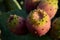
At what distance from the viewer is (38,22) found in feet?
2.14

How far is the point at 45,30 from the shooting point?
68 centimetres

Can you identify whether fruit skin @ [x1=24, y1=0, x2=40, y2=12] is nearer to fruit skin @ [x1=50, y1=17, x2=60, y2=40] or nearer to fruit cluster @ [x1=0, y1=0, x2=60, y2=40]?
fruit cluster @ [x1=0, y1=0, x2=60, y2=40]

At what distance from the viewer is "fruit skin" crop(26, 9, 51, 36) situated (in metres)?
0.65

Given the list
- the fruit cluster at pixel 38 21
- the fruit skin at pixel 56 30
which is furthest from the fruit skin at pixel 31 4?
the fruit skin at pixel 56 30

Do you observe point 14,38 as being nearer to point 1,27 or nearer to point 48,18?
point 1,27

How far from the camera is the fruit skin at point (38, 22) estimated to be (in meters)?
0.65

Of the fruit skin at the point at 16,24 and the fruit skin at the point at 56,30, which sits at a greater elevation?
the fruit skin at the point at 16,24

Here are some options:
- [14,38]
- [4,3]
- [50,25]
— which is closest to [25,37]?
[14,38]

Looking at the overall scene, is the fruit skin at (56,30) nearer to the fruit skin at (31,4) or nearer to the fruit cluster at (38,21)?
the fruit cluster at (38,21)

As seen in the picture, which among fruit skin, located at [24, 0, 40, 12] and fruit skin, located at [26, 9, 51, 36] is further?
fruit skin, located at [24, 0, 40, 12]

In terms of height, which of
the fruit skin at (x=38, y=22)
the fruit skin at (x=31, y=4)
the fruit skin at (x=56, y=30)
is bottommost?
the fruit skin at (x=56, y=30)

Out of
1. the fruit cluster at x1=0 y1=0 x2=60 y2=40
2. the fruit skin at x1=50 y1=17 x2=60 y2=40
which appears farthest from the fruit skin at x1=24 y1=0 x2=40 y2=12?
the fruit skin at x1=50 y1=17 x2=60 y2=40

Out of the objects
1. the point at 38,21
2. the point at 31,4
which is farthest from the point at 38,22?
the point at 31,4

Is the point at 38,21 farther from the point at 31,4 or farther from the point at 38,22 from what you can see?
the point at 31,4
